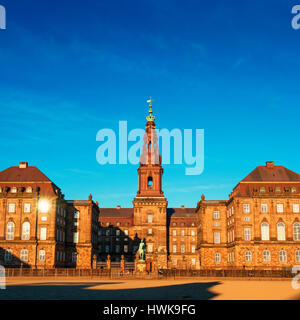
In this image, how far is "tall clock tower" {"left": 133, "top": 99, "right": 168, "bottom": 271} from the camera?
107938mm

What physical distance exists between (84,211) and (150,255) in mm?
26326

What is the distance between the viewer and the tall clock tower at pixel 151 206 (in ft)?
354

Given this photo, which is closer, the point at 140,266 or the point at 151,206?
the point at 140,266

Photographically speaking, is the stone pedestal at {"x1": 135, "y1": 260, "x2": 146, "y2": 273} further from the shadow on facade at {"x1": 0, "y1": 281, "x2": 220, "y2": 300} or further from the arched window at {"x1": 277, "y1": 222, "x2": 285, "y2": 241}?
the shadow on facade at {"x1": 0, "y1": 281, "x2": 220, "y2": 300}

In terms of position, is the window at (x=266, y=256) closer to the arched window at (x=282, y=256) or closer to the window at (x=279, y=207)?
the arched window at (x=282, y=256)

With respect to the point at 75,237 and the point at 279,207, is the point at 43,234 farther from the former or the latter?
the point at 279,207

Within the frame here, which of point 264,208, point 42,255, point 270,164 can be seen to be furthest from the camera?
point 270,164

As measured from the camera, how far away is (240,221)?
7900cm

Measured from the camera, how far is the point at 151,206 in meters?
111

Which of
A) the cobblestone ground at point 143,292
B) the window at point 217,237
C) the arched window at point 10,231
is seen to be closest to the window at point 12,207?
the arched window at point 10,231

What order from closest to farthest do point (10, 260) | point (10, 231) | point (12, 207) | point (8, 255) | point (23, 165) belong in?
1. point (10, 260)
2. point (8, 255)
3. point (10, 231)
4. point (12, 207)
5. point (23, 165)

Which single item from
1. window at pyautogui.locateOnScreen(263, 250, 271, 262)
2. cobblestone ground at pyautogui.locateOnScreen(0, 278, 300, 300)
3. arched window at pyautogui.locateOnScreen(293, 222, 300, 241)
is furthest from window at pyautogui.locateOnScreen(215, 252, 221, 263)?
cobblestone ground at pyautogui.locateOnScreen(0, 278, 300, 300)

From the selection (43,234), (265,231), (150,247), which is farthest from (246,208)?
(43,234)
